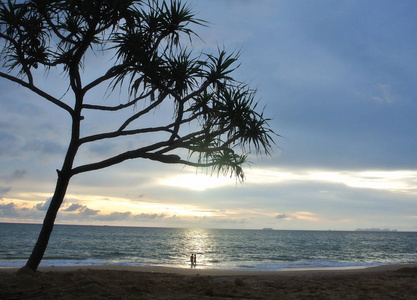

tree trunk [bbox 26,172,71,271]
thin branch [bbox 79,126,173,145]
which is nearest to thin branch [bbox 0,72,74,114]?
thin branch [bbox 79,126,173,145]

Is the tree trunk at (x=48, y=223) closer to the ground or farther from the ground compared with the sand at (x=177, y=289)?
farther from the ground

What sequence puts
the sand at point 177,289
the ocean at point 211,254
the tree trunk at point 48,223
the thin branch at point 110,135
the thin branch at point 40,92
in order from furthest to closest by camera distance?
the ocean at point 211,254 < the thin branch at point 110,135 < the thin branch at point 40,92 < the tree trunk at point 48,223 < the sand at point 177,289

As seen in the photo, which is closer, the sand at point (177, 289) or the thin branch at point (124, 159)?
the sand at point (177, 289)

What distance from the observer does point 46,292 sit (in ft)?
18.3

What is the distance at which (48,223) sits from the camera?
795 cm

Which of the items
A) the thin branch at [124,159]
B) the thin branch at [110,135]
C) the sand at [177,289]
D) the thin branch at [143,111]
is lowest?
the sand at [177,289]

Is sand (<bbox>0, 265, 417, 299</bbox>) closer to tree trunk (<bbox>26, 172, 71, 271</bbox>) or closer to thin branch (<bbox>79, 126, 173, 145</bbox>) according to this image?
tree trunk (<bbox>26, 172, 71, 271</bbox>)

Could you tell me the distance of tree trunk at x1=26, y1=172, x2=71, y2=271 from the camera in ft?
25.6

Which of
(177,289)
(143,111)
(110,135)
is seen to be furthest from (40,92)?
(177,289)

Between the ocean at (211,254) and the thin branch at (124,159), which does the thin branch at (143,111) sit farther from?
the ocean at (211,254)

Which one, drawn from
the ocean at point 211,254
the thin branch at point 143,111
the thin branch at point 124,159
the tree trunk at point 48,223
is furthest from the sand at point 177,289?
the ocean at point 211,254

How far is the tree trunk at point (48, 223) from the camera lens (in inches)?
308

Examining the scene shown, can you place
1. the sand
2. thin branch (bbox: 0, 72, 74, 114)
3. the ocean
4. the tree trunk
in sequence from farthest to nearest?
the ocean → thin branch (bbox: 0, 72, 74, 114) → the tree trunk → the sand

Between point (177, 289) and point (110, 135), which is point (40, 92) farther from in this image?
point (177, 289)
